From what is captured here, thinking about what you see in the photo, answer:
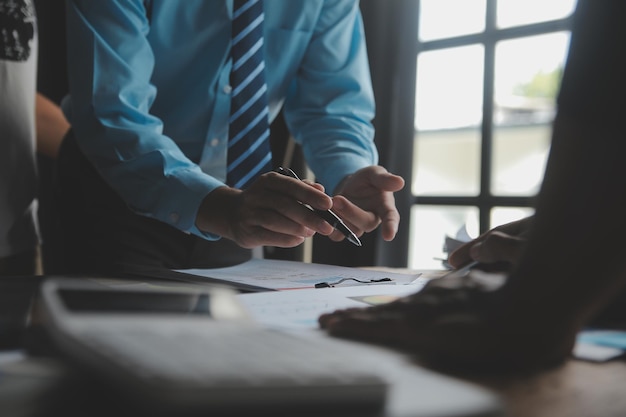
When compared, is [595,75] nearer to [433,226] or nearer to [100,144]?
[100,144]

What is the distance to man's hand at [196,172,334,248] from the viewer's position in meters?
0.80

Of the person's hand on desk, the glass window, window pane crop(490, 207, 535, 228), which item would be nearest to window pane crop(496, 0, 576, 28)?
the glass window

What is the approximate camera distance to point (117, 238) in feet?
3.59

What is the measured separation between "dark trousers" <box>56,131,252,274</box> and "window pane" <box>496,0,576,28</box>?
3.82 feet

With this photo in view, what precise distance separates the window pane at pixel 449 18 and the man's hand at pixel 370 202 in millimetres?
1059

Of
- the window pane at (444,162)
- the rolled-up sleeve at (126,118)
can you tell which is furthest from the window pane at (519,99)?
the rolled-up sleeve at (126,118)

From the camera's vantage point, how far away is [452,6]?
1.94 metres

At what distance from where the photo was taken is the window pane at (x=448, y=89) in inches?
74.5

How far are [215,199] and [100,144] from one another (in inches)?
10.1

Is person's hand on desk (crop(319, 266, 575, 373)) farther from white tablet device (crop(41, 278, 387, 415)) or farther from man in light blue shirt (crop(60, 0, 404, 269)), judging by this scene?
man in light blue shirt (crop(60, 0, 404, 269))

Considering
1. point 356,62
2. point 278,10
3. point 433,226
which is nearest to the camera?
point 278,10

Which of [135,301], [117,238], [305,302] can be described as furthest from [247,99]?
[135,301]

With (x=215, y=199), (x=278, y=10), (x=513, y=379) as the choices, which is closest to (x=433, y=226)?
(x=278, y=10)

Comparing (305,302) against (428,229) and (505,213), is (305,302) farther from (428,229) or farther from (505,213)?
(428,229)
